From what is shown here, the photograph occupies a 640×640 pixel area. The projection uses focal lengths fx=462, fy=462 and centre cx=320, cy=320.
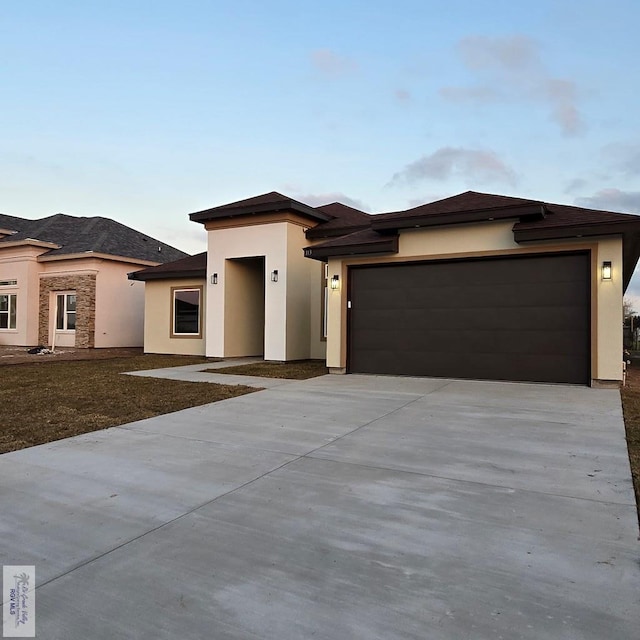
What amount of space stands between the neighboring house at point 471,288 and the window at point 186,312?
13.0ft

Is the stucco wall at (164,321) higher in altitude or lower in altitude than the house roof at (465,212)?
lower

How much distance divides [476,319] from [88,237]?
733 inches

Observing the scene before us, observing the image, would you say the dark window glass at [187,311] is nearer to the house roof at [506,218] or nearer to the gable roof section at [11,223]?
the house roof at [506,218]

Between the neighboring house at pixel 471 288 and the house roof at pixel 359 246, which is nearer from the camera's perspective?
the neighboring house at pixel 471 288

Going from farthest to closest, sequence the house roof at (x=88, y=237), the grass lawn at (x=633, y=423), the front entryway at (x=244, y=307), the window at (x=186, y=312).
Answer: the house roof at (x=88, y=237), the window at (x=186, y=312), the front entryway at (x=244, y=307), the grass lawn at (x=633, y=423)

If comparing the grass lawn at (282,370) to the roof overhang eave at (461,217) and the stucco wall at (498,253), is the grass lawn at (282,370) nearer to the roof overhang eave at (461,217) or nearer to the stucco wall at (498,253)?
the stucco wall at (498,253)

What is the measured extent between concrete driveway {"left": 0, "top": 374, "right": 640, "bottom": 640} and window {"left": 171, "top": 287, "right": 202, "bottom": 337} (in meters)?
11.2

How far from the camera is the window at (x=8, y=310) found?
69.8 feet

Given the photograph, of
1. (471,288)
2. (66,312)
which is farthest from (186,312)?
(471,288)

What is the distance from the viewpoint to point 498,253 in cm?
963

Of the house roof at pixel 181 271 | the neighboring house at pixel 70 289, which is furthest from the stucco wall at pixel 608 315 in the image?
the neighboring house at pixel 70 289

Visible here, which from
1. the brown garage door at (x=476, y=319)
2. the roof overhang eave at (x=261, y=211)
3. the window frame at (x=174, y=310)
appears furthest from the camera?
the window frame at (x=174, y=310)

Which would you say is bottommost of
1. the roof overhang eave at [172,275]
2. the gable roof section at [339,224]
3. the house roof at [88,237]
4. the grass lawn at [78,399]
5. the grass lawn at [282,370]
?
the grass lawn at [78,399]

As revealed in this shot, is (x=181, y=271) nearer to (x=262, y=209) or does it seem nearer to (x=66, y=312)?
(x=262, y=209)
